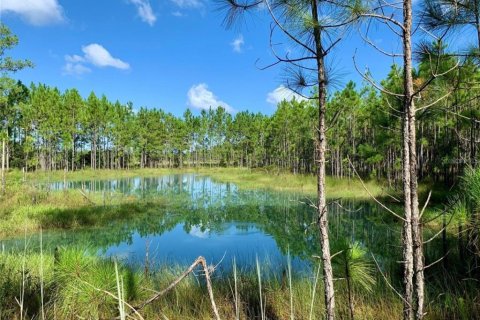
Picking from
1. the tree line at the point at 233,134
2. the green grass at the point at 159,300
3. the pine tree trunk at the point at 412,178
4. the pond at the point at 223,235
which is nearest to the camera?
the pine tree trunk at the point at 412,178

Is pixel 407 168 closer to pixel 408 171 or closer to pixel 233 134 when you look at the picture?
pixel 408 171

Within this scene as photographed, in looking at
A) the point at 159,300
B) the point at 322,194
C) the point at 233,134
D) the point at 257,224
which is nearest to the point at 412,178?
the point at 322,194

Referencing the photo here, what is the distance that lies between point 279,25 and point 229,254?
298 inches

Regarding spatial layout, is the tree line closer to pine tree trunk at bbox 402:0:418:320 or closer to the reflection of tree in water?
the reflection of tree in water

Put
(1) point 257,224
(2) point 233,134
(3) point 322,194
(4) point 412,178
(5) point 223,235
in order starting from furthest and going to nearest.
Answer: (2) point 233,134
(1) point 257,224
(5) point 223,235
(3) point 322,194
(4) point 412,178

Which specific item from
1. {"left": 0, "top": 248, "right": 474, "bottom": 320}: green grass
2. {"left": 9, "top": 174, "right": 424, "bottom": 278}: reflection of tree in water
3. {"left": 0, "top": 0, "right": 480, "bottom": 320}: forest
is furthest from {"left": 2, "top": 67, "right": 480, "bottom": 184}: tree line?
{"left": 0, "top": 248, "right": 474, "bottom": 320}: green grass

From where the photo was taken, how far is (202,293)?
17.1ft

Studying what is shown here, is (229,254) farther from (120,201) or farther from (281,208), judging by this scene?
(120,201)

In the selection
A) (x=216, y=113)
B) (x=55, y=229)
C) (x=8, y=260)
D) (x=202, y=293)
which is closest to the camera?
(x=202, y=293)

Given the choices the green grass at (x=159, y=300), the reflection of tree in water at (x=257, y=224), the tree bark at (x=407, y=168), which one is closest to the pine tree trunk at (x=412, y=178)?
the tree bark at (x=407, y=168)

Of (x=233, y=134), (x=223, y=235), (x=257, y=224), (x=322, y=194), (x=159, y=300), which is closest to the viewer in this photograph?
(x=322, y=194)

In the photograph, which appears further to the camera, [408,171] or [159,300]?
[159,300]

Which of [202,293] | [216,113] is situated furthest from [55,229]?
[216,113]

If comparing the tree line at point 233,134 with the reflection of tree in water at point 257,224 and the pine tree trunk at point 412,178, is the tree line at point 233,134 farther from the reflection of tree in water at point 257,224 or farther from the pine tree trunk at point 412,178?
the pine tree trunk at point 412,178
